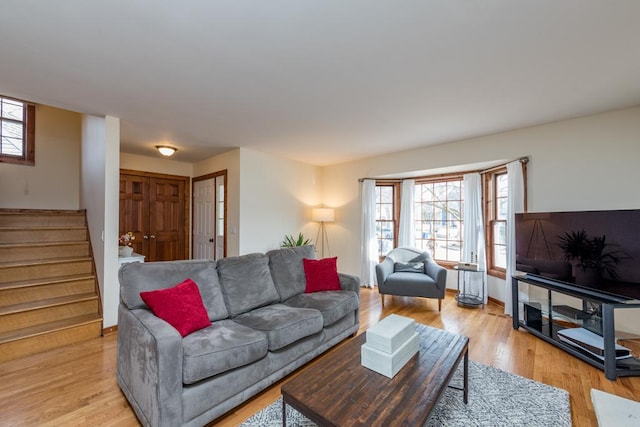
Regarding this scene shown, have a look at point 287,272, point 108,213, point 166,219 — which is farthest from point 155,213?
point 287,272

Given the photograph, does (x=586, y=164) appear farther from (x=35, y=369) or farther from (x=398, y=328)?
(x=35, y=369)

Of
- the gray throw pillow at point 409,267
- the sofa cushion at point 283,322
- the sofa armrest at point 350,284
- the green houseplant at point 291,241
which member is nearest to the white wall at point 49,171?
the green houseplant at point 291,241

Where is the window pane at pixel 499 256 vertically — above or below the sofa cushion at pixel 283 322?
above

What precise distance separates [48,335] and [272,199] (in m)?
3.20

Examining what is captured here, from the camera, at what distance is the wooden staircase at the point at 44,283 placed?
2.74 meters

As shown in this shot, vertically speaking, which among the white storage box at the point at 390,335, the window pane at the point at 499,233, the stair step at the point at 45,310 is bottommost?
the stair step at the point at 45,310

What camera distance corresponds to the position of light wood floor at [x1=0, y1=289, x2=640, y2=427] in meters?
1.82

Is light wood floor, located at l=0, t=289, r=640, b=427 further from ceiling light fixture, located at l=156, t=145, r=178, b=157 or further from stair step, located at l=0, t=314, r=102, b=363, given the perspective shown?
ceiling light fixture, located at l=156, t=145, r=178, b=157

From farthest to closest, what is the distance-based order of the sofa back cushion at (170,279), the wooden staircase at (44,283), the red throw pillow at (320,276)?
the red throw pillow at (320,276) → the wooden staircase at (44,283) → the sofa back cushion at (170,279)

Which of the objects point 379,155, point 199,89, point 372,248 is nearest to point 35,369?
point 199,89

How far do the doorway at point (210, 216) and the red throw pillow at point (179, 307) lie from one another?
2.61 m

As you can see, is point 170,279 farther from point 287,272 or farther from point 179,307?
point 287,272

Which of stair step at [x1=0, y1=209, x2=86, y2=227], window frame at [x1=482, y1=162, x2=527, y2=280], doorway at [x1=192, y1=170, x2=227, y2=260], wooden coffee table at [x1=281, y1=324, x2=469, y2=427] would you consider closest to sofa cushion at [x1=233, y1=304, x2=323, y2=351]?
wooden coffee table at [x1=281, y1=324, x2=469, y2=427]

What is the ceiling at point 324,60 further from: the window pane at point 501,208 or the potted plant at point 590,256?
the potted plant at point 590,256
